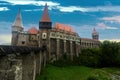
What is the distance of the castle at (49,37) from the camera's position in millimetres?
62906

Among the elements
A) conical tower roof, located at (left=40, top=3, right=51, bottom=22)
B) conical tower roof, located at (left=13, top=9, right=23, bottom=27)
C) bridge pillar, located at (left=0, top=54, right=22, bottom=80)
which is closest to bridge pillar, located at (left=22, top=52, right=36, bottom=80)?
bridge pillar, located at (left=0, top=54, right=22, bottom=80)

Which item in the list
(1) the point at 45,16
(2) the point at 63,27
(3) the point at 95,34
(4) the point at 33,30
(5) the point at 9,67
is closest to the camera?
(5) the point at 9,67

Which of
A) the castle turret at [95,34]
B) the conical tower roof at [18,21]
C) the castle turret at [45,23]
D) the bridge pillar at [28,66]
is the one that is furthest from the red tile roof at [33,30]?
the castle turret at [95,34]

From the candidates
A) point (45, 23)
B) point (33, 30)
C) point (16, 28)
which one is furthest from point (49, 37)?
point (16, 28)

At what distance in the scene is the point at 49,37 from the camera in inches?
2468

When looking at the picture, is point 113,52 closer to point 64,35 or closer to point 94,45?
point 64,35

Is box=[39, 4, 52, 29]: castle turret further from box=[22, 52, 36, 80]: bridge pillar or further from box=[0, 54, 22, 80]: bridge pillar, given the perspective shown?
box=[0, 54, 22, 80]: bridge pillar

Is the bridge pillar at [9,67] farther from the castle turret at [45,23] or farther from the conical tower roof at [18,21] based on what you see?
the conical tower roof at [18,21]

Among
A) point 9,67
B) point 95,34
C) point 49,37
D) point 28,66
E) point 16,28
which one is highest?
point 16,28

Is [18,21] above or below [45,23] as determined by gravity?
above

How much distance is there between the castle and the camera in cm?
6291

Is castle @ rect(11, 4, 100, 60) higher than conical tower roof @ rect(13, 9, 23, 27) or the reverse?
the reverse

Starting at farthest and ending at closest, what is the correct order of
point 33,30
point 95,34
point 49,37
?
point 95,34 < point 33,30 < point 49,37

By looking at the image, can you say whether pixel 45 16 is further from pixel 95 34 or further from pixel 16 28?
pixel 95 34
